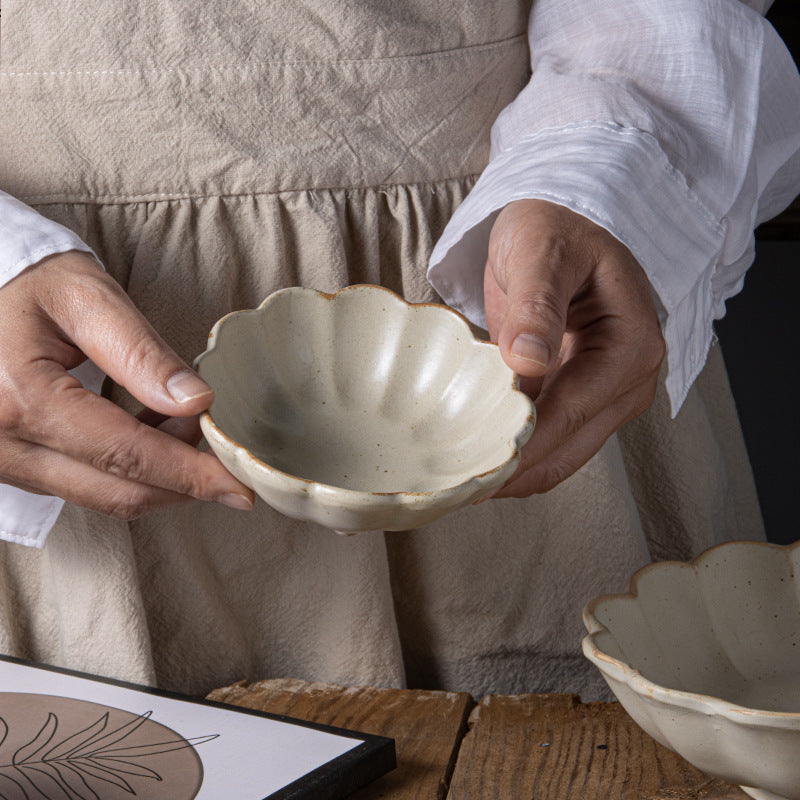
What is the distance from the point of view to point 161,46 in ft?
1.99

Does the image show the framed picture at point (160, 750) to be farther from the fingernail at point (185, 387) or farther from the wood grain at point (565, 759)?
the fingernail at point (185, 387)

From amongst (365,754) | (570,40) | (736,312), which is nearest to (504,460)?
(365,754)

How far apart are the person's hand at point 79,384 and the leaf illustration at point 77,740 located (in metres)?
0.14

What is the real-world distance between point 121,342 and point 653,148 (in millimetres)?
369

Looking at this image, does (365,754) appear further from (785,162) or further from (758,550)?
(785,162)

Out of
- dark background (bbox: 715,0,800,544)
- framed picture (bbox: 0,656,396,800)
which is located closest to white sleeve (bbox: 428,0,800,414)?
framed picture (bbox: 0,656,396,800)

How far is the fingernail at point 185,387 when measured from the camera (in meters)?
0.47

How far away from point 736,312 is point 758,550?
800 mm

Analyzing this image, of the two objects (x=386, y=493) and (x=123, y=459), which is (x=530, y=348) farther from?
(x=123, y=459)

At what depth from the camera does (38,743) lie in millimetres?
503

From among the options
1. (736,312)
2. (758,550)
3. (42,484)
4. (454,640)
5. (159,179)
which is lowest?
(736,312)

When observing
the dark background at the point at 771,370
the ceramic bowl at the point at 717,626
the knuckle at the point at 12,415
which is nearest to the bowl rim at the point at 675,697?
the ceramic bowl at the point at 717,626

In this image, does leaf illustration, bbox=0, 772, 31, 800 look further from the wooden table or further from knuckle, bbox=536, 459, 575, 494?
knuckle, bbox=536, 459, 575, 494

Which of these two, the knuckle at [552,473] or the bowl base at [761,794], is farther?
the knuckle at [552,473]
